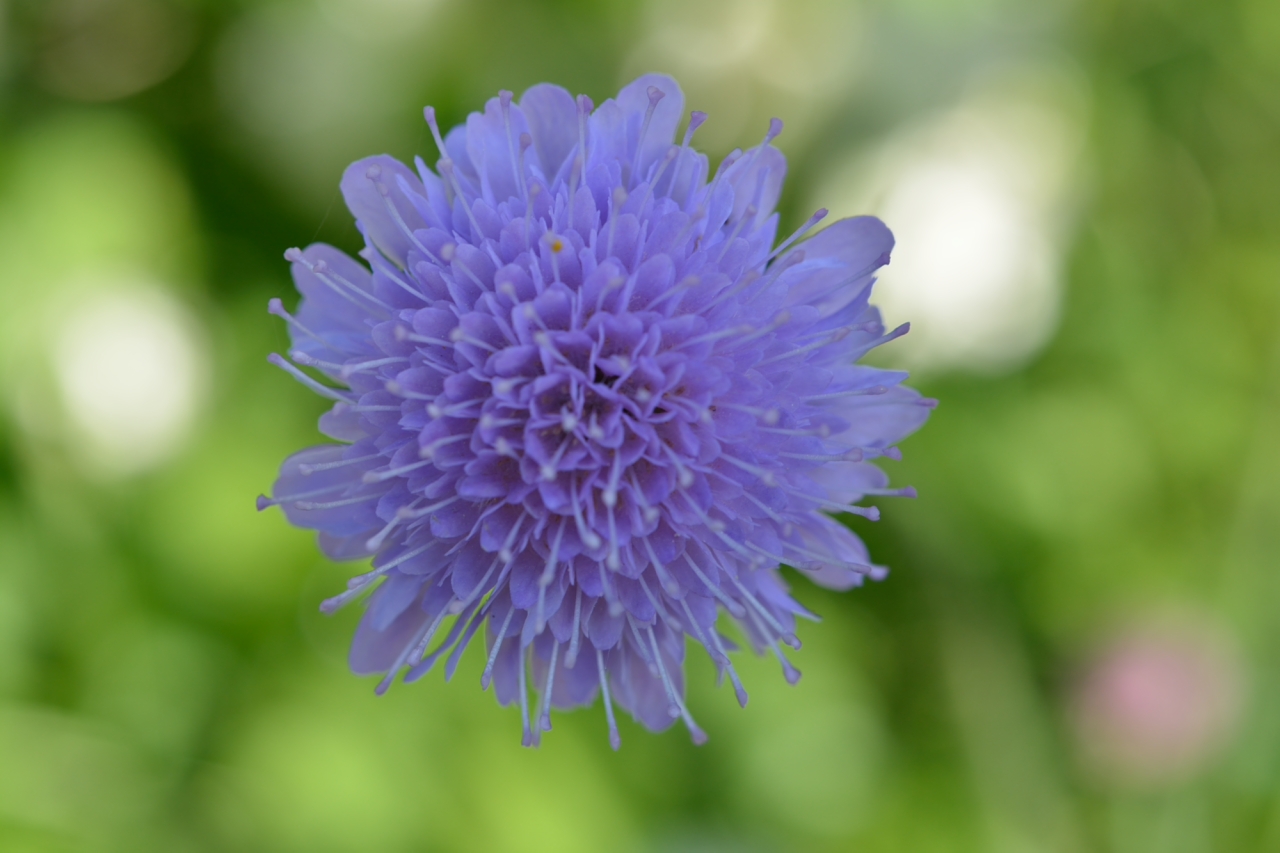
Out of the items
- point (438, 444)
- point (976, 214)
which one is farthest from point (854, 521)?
point (438, 444)

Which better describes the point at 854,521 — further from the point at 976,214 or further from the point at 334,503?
the point at 334,503

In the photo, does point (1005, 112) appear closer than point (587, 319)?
No

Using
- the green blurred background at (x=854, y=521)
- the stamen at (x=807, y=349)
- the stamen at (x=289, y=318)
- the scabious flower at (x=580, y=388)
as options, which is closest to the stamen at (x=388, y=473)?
the scabious flower at (x=580, y=388)

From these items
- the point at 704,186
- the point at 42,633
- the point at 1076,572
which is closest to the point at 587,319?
the point at 704,186

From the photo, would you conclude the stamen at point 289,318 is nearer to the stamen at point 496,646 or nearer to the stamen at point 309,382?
the stamen at point 309,382

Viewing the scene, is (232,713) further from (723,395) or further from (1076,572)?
(1076,572)

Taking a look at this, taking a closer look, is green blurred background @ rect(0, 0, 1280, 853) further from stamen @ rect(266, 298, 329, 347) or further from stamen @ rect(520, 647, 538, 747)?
stamen @ rect(520, 647, 538, 747)

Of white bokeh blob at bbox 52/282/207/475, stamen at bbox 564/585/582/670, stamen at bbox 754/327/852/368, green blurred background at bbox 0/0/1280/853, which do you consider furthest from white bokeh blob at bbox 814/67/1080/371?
white bokeh blob at bbox 52/282/207/475
